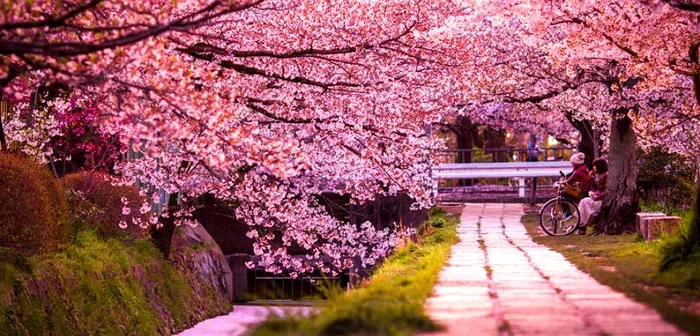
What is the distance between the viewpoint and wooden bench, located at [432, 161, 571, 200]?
36969mm

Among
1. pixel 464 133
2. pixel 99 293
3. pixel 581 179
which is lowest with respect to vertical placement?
pixel 99 293

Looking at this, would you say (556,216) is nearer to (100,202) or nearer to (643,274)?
(100,202)

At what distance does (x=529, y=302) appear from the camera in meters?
9.60

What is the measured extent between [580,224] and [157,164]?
9.63m

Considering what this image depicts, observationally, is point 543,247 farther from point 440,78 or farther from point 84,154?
point 84,154

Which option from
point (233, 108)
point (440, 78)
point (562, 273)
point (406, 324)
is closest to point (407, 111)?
point (440, 78)

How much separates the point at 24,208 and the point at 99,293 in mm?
2986

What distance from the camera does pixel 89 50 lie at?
8.23 m

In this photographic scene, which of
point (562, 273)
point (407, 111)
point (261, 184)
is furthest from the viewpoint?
point (261, 184)

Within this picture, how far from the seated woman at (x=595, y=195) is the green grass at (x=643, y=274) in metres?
3.45

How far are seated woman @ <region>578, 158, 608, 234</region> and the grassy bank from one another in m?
8.36

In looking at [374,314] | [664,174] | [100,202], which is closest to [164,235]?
[100,202]

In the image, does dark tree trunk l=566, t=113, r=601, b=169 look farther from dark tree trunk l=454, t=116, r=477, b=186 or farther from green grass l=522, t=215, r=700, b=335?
green grass l=522, t=215, r=700, b=335

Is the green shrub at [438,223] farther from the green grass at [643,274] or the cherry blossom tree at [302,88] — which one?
the green grass at [643,274]
